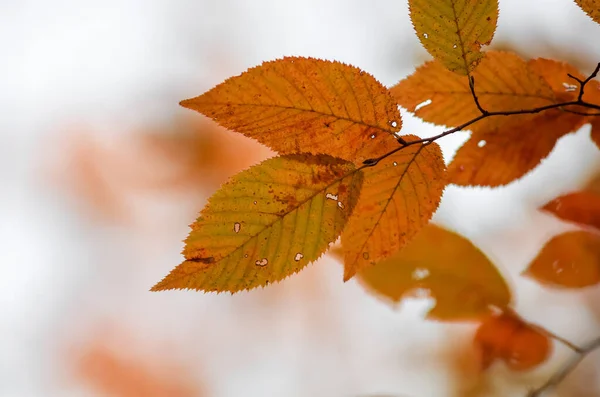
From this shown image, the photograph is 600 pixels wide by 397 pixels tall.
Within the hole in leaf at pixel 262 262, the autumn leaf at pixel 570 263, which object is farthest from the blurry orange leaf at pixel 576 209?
the hole in leaf at pixel 262 262

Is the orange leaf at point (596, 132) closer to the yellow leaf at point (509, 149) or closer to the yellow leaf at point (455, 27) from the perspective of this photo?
the yellow leaf at point (509, 149)

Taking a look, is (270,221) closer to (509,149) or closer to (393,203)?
(393,203)

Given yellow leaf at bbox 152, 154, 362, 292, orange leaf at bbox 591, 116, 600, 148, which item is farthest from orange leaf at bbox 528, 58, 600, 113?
yellow leaf at bbox 152, 154, 362, 292

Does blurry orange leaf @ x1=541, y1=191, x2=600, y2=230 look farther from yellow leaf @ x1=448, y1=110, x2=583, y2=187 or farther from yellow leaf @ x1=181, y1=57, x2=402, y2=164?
yellow leaf @ x1=181, y1=57, x2=402, y2=164

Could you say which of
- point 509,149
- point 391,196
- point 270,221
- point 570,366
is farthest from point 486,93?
point 570,366

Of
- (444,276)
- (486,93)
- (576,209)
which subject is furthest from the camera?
(444,276)

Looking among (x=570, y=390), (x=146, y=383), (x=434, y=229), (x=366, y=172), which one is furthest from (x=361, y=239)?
(x=146, y=383)

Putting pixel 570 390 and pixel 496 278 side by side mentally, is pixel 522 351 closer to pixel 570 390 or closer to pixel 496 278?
pixel 496 278
